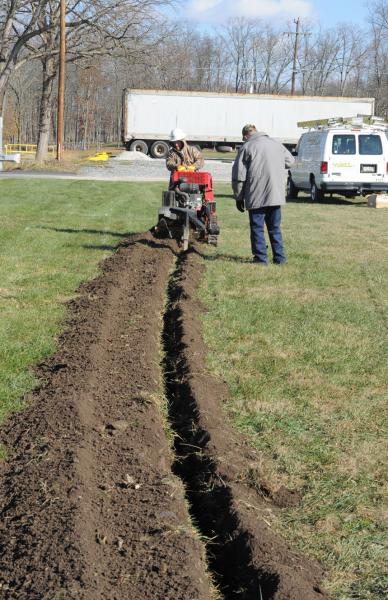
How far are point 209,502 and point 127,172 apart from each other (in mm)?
29372

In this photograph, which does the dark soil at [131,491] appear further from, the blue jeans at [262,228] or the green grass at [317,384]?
the blue jeans at [262,228]

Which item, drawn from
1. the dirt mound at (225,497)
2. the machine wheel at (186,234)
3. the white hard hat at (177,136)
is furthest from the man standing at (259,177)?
the dirt mound at (225,497)

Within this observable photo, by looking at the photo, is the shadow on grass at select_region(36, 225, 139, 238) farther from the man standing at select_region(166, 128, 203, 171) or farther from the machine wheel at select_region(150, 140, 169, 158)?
the machine wheel at select_region(150, 140, 169, 158)

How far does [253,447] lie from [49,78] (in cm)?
4088

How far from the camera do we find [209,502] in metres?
4.05

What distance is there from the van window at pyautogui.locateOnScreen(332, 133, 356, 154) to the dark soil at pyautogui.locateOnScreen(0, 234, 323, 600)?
14.7 m

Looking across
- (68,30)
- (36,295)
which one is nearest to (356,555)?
(36,295)

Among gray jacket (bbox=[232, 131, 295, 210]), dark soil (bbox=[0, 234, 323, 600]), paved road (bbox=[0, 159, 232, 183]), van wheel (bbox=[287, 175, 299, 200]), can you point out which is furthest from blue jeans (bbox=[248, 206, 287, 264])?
paved road (bbox=[0, 159, 232, 183])

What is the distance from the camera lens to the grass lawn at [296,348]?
12.5 ft

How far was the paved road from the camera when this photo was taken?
2995 centimetres

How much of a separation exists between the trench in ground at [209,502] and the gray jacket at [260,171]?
3.94 m

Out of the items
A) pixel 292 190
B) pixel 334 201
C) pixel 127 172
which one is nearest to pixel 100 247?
pixel 334 201

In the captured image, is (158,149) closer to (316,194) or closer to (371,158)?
(316,194)

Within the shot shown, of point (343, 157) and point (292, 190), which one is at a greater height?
point (343, 157)
